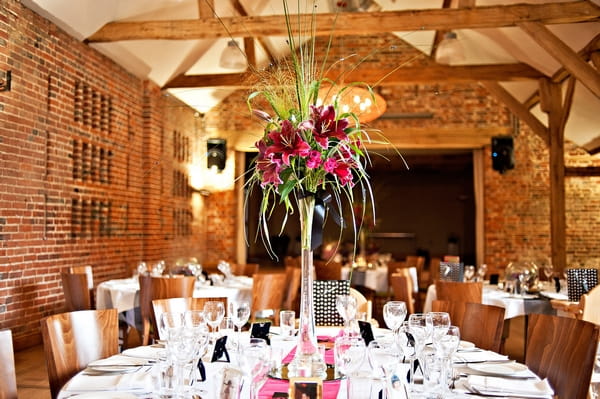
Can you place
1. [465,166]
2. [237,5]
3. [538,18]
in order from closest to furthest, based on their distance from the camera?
1. [538,18]
2. [237,5]
3. [465,166]

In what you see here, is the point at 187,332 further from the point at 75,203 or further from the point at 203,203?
the point at 203,203

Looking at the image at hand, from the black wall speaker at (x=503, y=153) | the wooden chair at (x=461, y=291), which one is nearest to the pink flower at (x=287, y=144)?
the wooden chair at (x=461, y=291)

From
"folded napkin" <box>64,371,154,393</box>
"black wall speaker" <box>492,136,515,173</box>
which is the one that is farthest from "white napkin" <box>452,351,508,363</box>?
"black wall speaker" <box>492,136,515,173</box>

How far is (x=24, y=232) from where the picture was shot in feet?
17.9

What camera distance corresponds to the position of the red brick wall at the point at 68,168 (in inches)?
209

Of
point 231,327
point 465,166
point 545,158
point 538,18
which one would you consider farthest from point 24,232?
point 465,166

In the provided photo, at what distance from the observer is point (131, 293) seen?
4.69 metres

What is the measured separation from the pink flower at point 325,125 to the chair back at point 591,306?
2.51 metres

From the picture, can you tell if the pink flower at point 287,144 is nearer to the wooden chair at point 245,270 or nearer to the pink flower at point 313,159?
the pink flower at point 313,159

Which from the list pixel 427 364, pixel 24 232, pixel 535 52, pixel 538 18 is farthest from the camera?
pixel 535 52

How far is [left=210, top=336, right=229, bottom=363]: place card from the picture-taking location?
6.79ft

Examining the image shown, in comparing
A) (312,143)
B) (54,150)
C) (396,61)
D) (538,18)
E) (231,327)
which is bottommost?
(231,327)

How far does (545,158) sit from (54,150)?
27.1 ft

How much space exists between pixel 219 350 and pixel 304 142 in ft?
2.78
